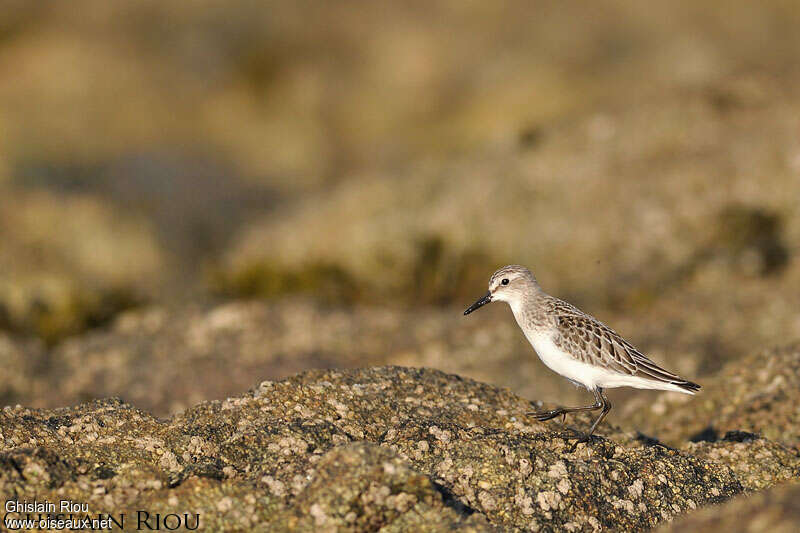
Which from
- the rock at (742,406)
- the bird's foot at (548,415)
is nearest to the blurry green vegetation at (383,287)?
the rock at (742,406)

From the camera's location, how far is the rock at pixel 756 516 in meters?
4.84

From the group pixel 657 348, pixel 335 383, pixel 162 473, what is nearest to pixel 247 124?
pixel 657 348

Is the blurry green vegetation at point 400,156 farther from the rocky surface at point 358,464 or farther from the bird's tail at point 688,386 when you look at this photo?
the rocky surface at point 358,464

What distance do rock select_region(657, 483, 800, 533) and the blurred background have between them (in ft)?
27.6

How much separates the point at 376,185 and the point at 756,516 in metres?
15.7

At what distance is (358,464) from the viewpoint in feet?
20.3

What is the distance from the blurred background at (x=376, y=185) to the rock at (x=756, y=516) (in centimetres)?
840

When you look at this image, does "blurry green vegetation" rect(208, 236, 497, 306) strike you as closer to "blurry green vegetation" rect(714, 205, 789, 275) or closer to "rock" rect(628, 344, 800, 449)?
"blurry green vegetation" rect(714, 205, 789, 275)

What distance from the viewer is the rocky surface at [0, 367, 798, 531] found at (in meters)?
6.13

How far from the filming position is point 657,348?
15.1 meters

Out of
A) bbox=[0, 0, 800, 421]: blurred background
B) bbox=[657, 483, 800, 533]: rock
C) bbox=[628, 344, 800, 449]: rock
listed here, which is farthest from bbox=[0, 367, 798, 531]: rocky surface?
bbox=[0, 0, 800, 421]: blurred background

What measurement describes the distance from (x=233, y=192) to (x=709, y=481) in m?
16.8

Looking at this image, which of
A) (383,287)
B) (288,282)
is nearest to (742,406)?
(383,287)

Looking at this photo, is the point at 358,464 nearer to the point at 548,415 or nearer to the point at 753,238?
the point at 548,415
